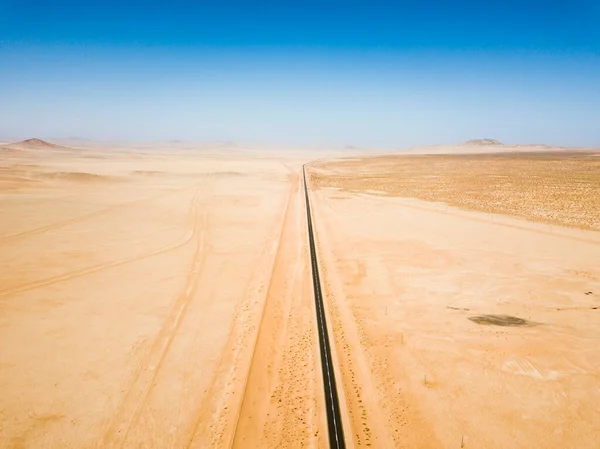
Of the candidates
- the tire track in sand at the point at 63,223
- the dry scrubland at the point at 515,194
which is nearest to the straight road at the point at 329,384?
the tire track in sand at the point at 63,223

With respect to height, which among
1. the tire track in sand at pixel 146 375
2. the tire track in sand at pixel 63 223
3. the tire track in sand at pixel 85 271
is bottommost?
the tire track in sand at pixel 146 375

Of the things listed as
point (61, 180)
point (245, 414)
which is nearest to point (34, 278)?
point (245, 414)

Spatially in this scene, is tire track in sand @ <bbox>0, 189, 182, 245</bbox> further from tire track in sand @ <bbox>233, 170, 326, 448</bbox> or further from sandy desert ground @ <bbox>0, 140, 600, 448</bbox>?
tire track in sand @ <bbox>233, 170, 326, 448</bbox>

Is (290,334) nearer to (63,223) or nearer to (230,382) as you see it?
(230,382)

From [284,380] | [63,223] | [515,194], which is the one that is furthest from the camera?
[515,194]

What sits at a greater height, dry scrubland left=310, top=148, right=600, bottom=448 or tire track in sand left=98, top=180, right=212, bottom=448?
dry scrubland left=310, top=148, right=600, bottom=448

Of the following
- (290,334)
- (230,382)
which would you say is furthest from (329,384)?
(290,334)

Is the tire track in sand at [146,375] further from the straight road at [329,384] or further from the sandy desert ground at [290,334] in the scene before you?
the straight road at [329,384]

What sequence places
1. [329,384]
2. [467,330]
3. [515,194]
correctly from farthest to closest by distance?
[515,194] → [467,330] → [329,384]

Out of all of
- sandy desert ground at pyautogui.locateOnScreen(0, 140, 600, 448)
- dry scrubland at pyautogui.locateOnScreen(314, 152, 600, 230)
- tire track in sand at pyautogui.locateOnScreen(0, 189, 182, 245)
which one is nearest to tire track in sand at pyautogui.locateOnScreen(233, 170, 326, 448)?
sandy desert ground at pyautogui.locateOnScreen(0, 140, 600, 448)
